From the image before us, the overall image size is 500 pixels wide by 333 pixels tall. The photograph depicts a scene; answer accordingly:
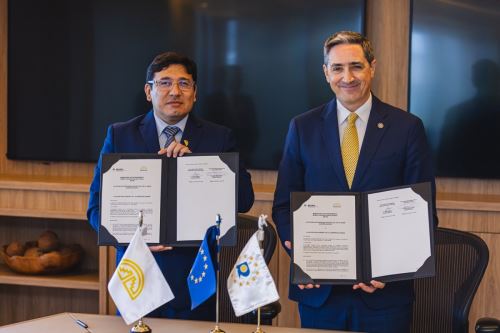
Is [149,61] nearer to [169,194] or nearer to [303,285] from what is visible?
[169,194]

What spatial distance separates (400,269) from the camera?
241 cm

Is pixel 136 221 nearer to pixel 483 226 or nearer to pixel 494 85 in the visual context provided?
pixel 483 226

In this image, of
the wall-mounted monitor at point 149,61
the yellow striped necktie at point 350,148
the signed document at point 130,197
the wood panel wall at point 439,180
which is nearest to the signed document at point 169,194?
Answer: the signed document at point 130,197

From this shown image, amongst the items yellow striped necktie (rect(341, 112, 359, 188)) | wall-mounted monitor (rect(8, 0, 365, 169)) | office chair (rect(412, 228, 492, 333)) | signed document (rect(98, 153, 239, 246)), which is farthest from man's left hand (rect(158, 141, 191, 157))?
wall-mounted monitor (rect(8, 0, 365, 169))

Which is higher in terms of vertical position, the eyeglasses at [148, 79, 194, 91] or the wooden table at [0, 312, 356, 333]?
the eyeglasses at [148, 79, 194, 91]

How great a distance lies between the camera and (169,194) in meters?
2.62

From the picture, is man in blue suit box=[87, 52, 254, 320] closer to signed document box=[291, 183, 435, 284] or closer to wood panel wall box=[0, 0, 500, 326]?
signed document box=[291, 183, 435, 284]

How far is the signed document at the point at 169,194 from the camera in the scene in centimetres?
258

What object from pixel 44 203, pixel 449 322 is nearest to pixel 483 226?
pixel 449 322

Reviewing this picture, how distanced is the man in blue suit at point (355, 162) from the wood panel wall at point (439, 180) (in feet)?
4.07

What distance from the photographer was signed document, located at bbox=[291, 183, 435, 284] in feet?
7.91

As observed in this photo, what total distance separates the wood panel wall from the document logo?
164 cm

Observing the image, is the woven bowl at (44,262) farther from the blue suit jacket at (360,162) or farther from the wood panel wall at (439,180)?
the blue suit jacket at (360,162)

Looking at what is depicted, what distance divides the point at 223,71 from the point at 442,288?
77.7 inches
